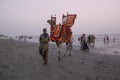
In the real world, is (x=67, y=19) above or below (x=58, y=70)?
above

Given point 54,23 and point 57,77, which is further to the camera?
point 54,23

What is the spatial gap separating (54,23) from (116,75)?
463 centimetres

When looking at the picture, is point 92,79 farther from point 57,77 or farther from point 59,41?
point 59,41

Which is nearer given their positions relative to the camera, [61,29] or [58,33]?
[58,33]

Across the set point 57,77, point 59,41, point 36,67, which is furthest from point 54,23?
point 57,77

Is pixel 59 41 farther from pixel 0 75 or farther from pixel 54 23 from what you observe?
pixel 0 75

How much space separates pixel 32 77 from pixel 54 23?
4.31m

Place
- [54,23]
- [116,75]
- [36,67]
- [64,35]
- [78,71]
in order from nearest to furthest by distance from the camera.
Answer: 1. [116,75]
2. [78,71]
3. [36,67]
4. [54,23]
5. [64,35]

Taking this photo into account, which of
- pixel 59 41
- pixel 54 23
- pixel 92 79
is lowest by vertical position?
pixel 92 79

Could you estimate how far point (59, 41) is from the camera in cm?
1155

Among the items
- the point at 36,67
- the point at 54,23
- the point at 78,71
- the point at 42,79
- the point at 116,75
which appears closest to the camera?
the point at 42,79

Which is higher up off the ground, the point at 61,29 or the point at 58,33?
the point at 61,29

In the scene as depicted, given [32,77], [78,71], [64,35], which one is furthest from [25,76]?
[64,35]

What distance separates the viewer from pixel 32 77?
309 inches
